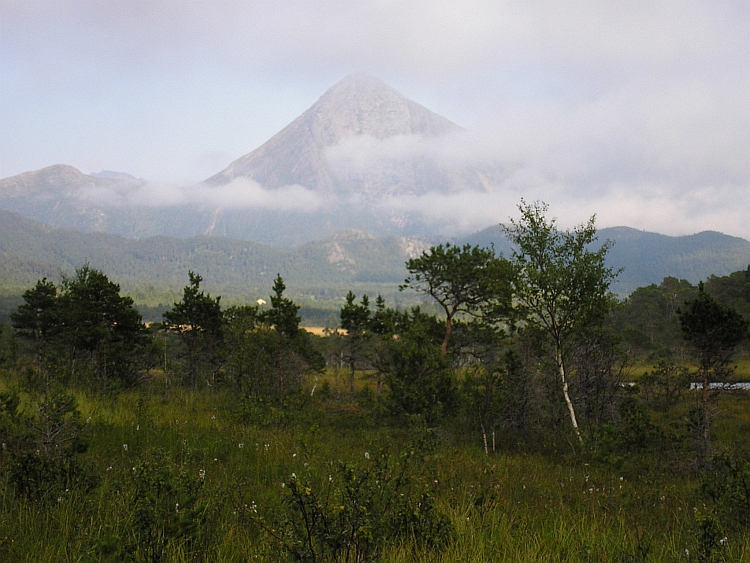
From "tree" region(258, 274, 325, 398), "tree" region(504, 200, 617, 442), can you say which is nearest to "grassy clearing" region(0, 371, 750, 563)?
"tree" region(504, 200, 617, 442)

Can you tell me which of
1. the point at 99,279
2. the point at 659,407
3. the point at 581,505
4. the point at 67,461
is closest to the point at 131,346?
the point at 99,279

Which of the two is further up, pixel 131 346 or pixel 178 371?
pixel 131 346

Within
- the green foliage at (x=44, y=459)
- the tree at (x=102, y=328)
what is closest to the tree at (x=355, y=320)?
the tree at (x=102, y=328)

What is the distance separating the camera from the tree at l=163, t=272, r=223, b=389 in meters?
28.0

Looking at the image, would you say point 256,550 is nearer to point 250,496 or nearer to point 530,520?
point 250,496

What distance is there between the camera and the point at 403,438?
17719 millimetres

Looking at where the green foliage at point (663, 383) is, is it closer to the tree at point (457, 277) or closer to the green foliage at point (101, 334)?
the tree at point (457, 277)

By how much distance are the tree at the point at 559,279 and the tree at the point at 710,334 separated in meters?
2.64

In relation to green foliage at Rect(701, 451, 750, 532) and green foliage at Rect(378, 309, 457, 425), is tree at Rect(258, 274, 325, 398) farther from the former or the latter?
green foliage at Rect(701, 451, 750, 532)

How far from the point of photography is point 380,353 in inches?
794

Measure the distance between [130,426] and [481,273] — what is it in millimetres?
20363

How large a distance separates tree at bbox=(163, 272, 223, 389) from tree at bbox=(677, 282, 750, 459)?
2330 centimetres

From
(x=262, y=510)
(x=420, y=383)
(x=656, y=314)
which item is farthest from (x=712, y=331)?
(x=656, y=314)

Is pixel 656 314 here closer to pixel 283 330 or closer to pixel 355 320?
pixel 355 320
